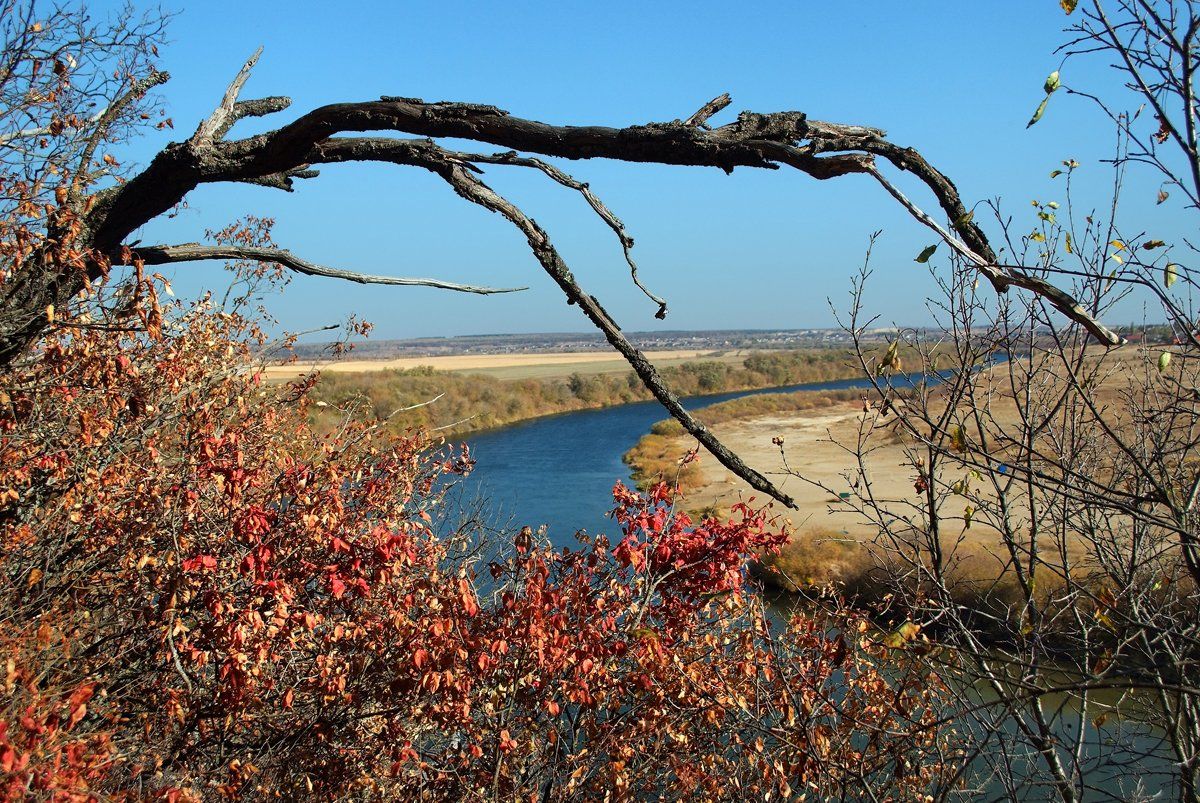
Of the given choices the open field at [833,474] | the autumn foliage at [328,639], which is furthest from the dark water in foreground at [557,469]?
the autumn foliage at [328,639]

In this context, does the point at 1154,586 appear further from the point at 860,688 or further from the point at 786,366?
the point at 786,366

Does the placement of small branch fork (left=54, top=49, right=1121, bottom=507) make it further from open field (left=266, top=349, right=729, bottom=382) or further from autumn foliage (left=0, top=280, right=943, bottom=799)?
open field (left=266, top=349, right=729, bottom=382)

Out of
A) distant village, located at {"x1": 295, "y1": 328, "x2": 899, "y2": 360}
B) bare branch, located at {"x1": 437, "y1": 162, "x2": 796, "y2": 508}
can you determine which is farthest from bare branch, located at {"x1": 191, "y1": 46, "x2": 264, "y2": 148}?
distant village, located at {"x1": 295, "y1": 328, "x2": 899, "y2": 360}

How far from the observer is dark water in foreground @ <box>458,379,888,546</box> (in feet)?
53.7

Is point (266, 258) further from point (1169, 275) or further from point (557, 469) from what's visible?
point (557, 469)

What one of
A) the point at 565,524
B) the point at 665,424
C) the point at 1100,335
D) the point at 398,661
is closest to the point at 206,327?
the point at 398,661

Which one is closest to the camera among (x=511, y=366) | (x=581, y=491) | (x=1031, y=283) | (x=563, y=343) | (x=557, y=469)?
(x=1031, y=283)

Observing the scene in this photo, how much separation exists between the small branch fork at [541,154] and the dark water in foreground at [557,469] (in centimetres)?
391

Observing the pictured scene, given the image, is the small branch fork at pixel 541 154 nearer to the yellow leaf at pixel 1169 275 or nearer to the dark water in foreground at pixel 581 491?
the yellow leaf at pixel 1169 275

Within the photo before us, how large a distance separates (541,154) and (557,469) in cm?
2355

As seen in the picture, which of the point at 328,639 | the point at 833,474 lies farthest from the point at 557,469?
the point at 328,639

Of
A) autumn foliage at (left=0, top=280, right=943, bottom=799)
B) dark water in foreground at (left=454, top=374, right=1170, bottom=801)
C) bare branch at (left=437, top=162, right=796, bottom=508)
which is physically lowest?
dark water in foreground at (left=454, top=374, right=1170, bottom=801)

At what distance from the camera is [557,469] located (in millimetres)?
25359

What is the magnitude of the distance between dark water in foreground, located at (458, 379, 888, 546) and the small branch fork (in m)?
3.91
